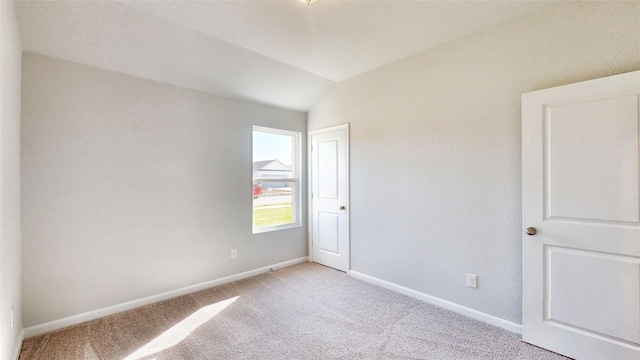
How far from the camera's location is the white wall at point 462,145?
2033 millimetres

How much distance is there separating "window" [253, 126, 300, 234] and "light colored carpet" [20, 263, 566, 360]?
1.19 m

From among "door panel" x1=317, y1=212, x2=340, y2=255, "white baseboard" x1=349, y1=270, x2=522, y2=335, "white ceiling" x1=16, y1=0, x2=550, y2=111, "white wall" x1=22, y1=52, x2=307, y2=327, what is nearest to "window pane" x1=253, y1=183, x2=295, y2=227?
"white wall" x1=22, y1=52, x2=307, y2=327

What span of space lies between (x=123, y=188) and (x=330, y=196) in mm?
2439

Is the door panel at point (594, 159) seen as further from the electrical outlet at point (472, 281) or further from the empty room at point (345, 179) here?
the electrical outlet at point (472, 281)

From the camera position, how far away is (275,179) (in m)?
4.00

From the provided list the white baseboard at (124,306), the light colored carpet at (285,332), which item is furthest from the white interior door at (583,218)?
the white baseboard at (124,306)

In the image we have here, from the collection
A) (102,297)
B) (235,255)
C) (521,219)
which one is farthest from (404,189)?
(102,297)

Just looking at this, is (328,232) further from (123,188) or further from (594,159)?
(594,159)

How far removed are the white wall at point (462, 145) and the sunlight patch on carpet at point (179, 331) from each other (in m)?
1.79

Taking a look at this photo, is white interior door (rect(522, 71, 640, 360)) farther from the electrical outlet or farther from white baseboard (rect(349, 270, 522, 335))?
the electrical outlet

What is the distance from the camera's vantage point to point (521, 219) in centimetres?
224

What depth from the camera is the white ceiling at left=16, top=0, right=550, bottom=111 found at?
214cm

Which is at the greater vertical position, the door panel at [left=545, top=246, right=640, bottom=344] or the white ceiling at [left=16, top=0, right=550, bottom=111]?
the white ceiling at [left=16, top=0, right=550, bottom=111]

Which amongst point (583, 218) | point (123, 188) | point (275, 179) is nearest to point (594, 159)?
point (583, 218)
